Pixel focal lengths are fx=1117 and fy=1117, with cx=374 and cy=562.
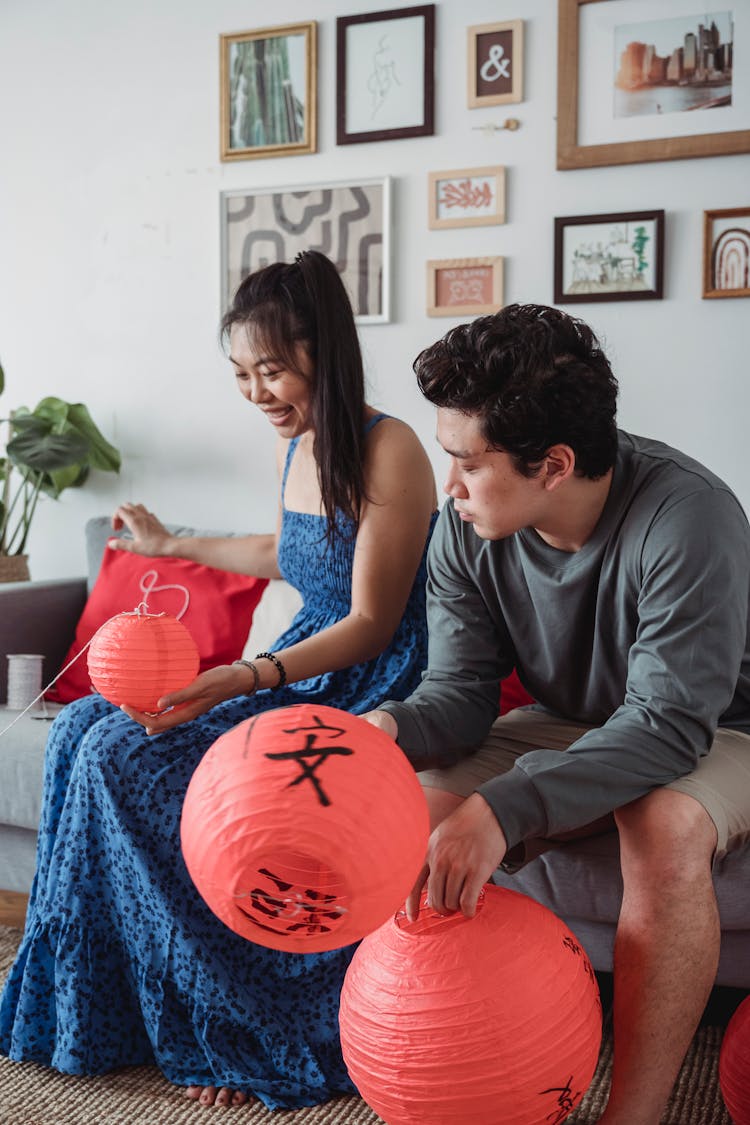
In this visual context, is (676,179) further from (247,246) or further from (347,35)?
(247,246)

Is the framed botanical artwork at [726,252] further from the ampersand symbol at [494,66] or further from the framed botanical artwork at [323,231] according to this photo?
the framed botanical artwork at [323,231]

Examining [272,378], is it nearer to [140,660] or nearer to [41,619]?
[140,660]

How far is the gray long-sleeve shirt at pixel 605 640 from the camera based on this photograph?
129 cm

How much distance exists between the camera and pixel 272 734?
108 centimetres

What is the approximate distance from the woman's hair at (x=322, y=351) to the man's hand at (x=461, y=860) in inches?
28.7

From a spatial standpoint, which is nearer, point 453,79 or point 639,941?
point 639,941

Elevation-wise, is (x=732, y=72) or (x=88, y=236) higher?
(x=732, y=72)

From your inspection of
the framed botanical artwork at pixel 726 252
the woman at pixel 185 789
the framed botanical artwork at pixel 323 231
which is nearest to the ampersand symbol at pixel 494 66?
the framed botanical artwork at pixel 323 231

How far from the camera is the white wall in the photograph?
2.47 m

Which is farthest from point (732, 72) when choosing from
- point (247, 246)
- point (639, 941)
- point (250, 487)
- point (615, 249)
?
point (639, 941)

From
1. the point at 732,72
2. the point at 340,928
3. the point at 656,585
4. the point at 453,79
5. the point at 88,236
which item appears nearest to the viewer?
the point at 340,928

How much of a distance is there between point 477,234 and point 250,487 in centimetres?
86

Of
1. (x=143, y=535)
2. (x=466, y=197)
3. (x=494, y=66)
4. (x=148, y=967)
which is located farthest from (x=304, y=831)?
(x=494, y=66)

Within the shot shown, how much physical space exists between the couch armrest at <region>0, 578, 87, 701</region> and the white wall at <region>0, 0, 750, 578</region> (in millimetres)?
442
